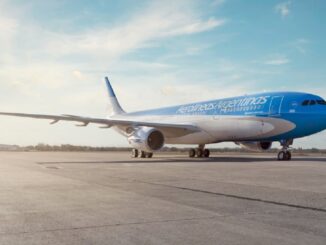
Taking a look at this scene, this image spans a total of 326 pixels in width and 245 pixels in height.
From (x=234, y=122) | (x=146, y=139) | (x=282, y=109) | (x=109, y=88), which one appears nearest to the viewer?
(x=282, y=109)

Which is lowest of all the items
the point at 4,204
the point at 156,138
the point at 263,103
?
the point at 4,204

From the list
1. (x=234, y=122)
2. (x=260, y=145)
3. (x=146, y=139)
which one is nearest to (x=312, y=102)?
(x=234, y=122)

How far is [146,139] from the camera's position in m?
23.8

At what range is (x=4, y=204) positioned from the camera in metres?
6.55

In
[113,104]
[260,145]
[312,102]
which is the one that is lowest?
[260,145]

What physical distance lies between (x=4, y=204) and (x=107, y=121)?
18440 millimetres

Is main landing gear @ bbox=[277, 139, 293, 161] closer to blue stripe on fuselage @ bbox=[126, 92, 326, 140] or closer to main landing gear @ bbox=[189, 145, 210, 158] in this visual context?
blue stripe on fuselage @ bbox=[126, 92, 326, 140]

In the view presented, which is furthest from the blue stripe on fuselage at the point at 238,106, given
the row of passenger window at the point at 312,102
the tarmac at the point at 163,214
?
the tarmac at the point at 163,214

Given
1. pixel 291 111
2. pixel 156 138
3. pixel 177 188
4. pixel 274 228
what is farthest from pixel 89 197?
pixel 156 138

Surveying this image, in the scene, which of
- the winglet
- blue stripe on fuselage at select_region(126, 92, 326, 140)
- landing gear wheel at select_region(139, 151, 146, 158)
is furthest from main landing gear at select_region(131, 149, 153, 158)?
the winglet

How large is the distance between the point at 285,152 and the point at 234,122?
10.3 ft

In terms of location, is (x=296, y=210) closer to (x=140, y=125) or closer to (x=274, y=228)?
(x=274, y=228)

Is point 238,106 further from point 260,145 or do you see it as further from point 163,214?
point 163,214

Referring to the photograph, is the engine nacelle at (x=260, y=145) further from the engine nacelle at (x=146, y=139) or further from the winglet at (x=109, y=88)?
the winglet at (x=109, y=88)
